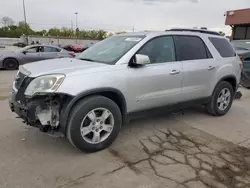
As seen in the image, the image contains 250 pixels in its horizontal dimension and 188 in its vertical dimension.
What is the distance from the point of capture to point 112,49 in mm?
4098

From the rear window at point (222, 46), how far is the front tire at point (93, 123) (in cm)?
277

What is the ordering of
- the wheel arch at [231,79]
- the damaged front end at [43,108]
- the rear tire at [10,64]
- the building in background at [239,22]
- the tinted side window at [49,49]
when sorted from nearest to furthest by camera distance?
the damaged front end at [43,108] → the wheel arch at [231,79] → the rear tire at [10,64] → the tinted side window at [49,49] → the building in background at [239,22]

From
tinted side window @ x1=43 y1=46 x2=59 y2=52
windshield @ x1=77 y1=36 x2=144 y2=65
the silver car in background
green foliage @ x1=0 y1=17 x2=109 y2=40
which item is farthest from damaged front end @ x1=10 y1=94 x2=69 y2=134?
green foliage @ x1=0 y1=17 x2=109 y2=40

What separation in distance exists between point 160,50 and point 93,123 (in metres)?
1.71

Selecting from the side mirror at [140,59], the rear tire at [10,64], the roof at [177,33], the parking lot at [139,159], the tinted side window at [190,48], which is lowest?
the parking lot at [139,159]

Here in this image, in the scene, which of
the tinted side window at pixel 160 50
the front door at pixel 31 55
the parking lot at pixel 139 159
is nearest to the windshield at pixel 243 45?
the parking lot at pixel 139 159

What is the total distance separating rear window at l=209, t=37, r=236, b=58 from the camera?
16.6 ft

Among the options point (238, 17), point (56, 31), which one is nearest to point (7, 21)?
point (56, 31)

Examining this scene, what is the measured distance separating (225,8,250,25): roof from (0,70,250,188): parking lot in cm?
2165

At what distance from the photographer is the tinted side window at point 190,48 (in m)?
4.37

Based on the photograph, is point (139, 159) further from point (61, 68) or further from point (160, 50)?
point (160, 50)

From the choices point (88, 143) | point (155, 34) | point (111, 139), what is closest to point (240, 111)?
point (155, 34)

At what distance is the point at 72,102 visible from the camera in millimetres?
3123

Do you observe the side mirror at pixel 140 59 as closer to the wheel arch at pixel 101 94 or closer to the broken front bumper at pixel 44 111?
the wheel arch at pixel 101 94
